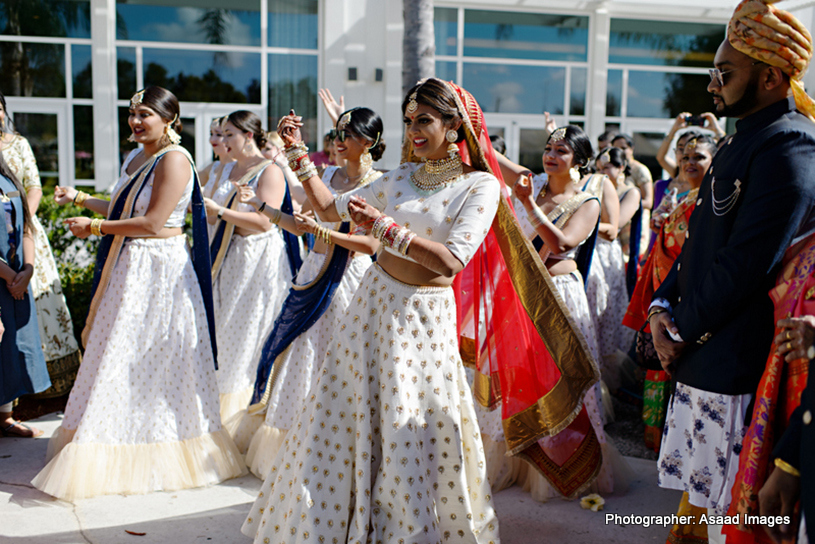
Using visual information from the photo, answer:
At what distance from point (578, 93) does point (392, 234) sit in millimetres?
11749

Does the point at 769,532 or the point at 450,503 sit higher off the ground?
the point at 769,532

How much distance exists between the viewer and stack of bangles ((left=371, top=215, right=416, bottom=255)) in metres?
2.29

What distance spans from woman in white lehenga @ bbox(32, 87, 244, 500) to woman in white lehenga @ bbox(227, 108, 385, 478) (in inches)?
10.4

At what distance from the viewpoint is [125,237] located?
3.47m

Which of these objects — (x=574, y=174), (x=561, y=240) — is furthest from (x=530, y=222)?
(x=574, y=174)

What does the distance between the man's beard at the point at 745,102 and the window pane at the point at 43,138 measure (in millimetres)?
11803

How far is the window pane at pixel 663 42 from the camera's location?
42.8 ft

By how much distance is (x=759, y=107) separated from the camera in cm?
215

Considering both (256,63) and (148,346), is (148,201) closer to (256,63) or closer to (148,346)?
(148,346)

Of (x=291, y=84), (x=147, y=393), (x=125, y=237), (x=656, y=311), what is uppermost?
(x=291, y=84)

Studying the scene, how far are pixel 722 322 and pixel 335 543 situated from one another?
1570 mm

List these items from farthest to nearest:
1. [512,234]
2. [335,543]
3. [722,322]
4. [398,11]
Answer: [398,11] < [512,234] < [335,543] < [722,322]

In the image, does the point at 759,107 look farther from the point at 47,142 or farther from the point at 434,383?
the point at 47,142

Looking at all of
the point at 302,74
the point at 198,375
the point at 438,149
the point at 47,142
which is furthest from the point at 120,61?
the point at 438,149
